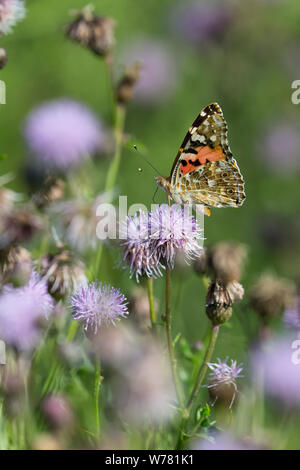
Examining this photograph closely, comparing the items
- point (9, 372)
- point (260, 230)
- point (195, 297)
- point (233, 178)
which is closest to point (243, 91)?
point (260, 230)

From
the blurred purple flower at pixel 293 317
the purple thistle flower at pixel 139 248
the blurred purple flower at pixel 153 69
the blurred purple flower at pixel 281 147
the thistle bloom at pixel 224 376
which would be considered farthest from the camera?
the blurred purple flower at pixel 153 69

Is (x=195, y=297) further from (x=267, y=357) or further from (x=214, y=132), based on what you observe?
(x=267, y=357)

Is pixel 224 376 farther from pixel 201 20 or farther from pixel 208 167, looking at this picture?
pixel 201 20

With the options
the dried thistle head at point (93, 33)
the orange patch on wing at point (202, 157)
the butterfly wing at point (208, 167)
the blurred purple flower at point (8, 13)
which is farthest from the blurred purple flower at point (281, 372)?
the dried thistle head at point (93, 33)

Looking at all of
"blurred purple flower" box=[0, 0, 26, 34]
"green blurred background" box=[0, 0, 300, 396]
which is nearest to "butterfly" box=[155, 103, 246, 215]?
"blurred purple flower" box=[0, 0, 26, 34]

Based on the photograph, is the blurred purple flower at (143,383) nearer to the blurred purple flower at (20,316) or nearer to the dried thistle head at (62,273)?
the blurred purple flower at (20,316)

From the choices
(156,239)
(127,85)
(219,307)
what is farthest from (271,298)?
(127,85)

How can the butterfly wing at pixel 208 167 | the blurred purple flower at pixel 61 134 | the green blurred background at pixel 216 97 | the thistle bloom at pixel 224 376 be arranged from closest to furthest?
the thistle bloom at pixel 224 376, the butterfly wing at pixel 208 167, the blurred purple flower at pixel 61 134, the green blurred background at pixel 216 97
